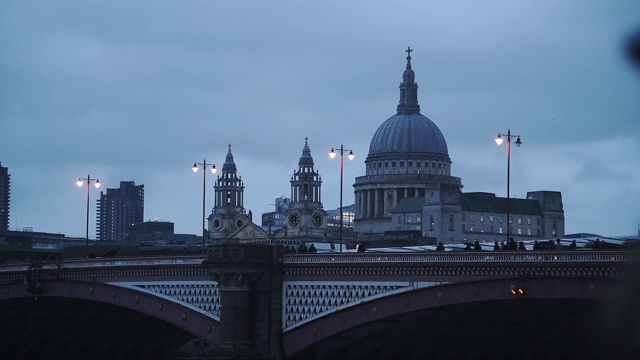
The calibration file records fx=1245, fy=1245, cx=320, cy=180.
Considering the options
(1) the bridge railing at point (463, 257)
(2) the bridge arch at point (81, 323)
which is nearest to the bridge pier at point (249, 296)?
(1) the bridge railing at point (463, 257)

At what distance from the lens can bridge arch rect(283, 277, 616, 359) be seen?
5075cm

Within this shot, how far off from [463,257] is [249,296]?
1476 cm

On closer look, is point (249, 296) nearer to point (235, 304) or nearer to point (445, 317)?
point (235, 304)

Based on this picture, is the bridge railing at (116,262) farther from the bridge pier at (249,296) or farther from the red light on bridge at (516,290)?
the red light on bridge at (516,290)

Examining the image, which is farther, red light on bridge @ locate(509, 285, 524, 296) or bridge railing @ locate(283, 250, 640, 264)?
red light on bridge @ locate(509, 285, 524, 296)

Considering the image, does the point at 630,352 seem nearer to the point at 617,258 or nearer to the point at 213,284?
the point at 617,258

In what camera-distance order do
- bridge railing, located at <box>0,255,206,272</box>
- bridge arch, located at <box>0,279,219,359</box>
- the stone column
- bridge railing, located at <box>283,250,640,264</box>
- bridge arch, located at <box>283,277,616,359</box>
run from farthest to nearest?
bridge arch, located at <box>0,279,219,359</box> < bridge railing, located at <box>0,255,206,272</box> < the stone column < bridge arch, located at <box>283,277,616,359</box> < bridge railing, located at <box>283,250,640,264</box>

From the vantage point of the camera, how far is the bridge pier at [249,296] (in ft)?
209

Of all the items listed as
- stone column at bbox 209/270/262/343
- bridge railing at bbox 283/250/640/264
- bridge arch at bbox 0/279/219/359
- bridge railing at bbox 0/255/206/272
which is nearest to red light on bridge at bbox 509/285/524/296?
bridge railing at bbox 283/250/640/264

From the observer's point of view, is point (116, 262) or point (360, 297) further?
point (116, 262)

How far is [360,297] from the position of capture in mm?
59406

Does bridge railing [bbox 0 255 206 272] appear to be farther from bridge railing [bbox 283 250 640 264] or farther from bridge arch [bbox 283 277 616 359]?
bridge arch [bbox 283 277 616 359]

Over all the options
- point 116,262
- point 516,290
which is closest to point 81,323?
point 116,262

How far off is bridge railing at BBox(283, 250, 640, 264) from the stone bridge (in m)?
0.07
